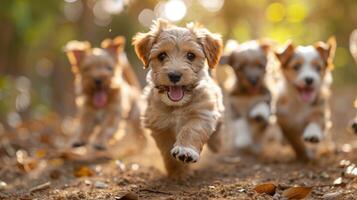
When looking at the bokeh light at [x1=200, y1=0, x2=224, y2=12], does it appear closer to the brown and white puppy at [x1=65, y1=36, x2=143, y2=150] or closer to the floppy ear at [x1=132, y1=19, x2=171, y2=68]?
the brown and white puppy at [x1=65, y1=36, x2=143, y2=150]

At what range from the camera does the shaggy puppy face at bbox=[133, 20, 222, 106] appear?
550 cm

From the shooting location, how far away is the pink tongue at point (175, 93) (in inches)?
220

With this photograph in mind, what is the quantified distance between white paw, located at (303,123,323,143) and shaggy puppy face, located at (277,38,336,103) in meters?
0.36

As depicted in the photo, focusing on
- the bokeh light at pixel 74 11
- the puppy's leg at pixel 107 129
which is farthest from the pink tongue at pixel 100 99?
the bokeh light at pixel 74 11

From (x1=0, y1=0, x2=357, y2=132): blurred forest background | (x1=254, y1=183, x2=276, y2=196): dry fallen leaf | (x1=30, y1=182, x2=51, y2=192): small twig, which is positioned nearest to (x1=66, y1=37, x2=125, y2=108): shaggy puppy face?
(x1=0, y1=0, x2=357, y2=132): blurred forest background

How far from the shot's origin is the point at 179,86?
18.3 feet

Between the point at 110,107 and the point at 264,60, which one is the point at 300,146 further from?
the point at 110,107

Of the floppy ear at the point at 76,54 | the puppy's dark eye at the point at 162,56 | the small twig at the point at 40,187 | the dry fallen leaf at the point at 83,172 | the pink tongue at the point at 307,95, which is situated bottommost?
the small twig at the point at 40,187

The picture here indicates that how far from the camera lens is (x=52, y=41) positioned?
14.9m

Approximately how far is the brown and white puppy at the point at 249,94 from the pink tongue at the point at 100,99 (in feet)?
5.33

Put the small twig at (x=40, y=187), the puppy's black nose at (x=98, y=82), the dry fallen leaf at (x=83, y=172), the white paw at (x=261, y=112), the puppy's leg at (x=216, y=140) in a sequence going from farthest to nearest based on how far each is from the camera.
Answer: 1. the puppy's black nose at (x=98, y=82)
2. the white paw at (x=261, y=112)
3. the puppy's leg at (x=216, y=140)
4. the dry fallen leaf at (x=83, y=172)
5. the small twig at (x=40, y=187)

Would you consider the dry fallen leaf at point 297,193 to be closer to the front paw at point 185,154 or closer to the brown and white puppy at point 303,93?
the front paw at point 185,154

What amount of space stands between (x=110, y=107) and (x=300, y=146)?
104 inches

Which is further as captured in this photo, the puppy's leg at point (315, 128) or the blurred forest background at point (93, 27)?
the blurred forest background at point (93, 27)
